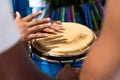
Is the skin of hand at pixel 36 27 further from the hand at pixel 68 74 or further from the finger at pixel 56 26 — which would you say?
the hand at pixel 68 74

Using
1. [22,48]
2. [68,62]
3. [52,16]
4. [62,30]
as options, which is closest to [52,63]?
[68,62]

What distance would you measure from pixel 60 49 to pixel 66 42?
64 millimetres

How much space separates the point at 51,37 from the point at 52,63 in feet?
0.42

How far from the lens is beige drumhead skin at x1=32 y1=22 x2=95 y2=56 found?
1.17 m

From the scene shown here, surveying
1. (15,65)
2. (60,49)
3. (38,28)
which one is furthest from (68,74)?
(15,65)

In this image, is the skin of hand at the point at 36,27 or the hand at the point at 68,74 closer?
the hand at the point at 68,74

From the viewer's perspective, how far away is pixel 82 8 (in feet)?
5.44

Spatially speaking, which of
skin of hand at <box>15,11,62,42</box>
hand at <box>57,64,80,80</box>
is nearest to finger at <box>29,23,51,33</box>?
skin of hand at <box>15,11,62,42</box>

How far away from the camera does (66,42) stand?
48.3 inches

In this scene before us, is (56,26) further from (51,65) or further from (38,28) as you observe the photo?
(51,65)

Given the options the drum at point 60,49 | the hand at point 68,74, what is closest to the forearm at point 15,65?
the hand at point 68,74

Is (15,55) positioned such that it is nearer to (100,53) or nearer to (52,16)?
(100,53)

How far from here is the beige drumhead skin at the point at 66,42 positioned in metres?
1.17

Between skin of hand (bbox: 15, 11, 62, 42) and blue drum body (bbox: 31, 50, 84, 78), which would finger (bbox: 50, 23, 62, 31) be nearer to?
skin of hand (bbox: 15, 11, 62, 42)
